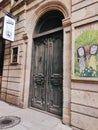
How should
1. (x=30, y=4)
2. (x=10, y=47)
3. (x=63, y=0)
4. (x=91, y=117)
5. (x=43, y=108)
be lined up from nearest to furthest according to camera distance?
1. (x=91, y=117)
2. (x=63, y=0)
3. (x=43, y=108)
4. (x=30, y=4)
5. (x=10, y=47)

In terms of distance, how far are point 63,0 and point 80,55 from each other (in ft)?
7.55

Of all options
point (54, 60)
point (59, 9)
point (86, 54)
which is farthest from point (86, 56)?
point (59, 9)

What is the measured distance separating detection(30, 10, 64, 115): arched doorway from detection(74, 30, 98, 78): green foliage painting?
1.11 meters

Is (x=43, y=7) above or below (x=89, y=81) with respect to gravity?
above

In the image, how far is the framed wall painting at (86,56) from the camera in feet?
12.3

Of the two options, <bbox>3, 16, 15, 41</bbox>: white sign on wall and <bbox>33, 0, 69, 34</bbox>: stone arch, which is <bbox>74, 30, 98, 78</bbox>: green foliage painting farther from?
<bbox>3, 16, 15, 41</bbox>: white sign on wall

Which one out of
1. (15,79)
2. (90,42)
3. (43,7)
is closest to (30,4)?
(43,7)

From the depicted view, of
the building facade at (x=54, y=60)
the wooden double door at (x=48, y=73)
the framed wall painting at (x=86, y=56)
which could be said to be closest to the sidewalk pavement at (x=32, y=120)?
the building facade at (x=54, y=60)

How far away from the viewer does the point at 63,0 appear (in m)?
5.06

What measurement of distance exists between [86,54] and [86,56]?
0.06m

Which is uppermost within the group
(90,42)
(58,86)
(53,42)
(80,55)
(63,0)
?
(63,0)

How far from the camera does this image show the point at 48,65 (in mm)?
5637

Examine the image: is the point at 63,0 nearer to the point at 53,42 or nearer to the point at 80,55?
the point at 53,42

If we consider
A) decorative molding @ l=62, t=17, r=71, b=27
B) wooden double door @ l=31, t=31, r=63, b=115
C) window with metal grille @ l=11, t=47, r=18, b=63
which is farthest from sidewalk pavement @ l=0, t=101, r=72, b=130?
decorative molding @ l=62, t=17, r=71, b=27
